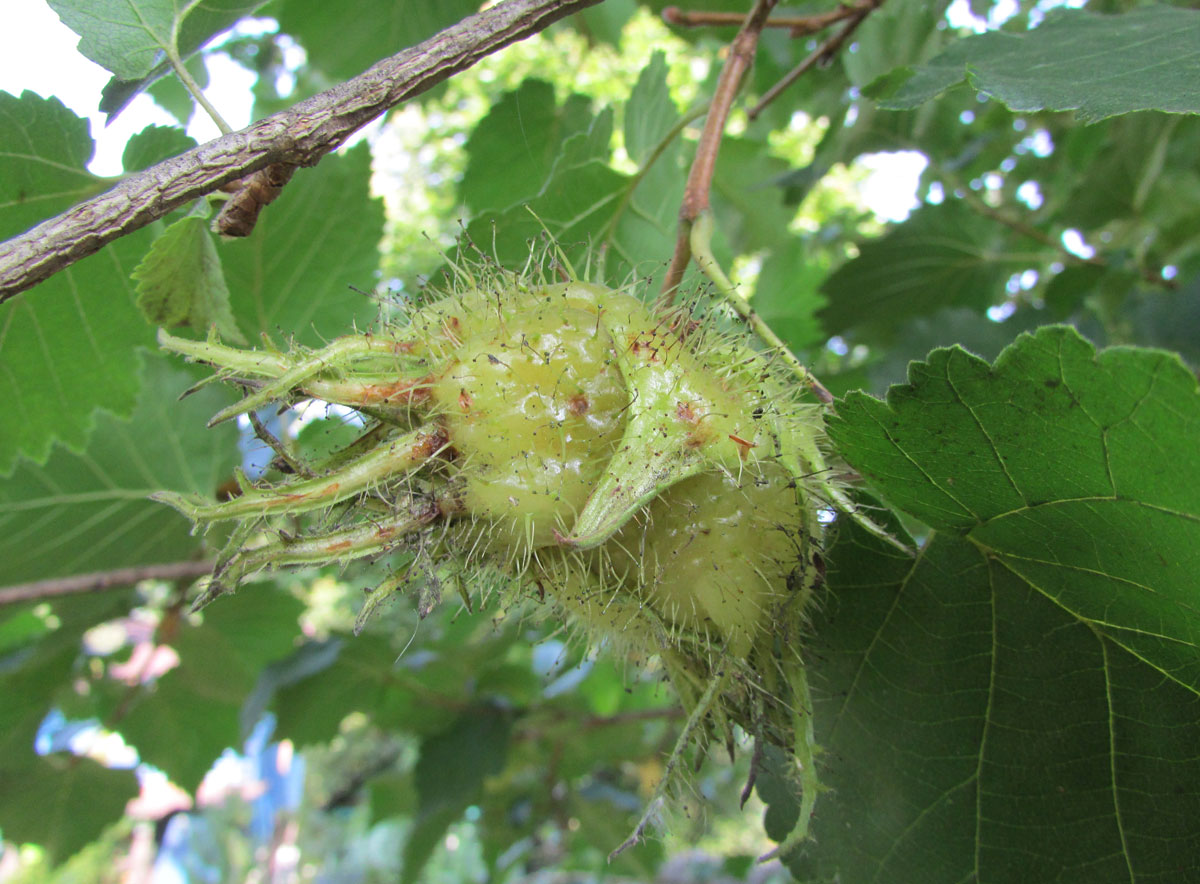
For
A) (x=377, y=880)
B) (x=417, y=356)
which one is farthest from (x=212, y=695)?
A: (x=377, y=880)

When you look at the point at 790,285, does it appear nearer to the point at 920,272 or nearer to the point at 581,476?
the point at 920,272

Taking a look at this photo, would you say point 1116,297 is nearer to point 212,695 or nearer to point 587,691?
point 587,691

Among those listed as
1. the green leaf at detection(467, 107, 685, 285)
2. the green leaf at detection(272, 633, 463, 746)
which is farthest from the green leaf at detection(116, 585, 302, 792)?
the green leaf at detection(467, 107, 685, 285)

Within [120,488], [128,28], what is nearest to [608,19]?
[128,28]

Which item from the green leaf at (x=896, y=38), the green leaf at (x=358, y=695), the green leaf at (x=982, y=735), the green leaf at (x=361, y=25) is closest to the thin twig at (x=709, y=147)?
the green leaf at (x=982, y=735)

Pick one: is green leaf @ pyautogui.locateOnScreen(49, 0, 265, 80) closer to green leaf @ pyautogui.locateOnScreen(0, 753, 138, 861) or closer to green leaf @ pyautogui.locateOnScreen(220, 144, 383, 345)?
green leaf @ pyautogui.locateOnScreen(220, 144, 383, 345)

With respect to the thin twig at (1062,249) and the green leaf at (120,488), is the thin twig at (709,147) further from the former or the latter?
the thin twig at (1062,249)

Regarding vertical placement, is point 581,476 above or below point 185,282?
below
